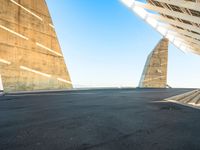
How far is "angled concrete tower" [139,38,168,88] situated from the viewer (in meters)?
50.9

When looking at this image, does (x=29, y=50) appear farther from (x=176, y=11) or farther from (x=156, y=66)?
(x=156, y=66)

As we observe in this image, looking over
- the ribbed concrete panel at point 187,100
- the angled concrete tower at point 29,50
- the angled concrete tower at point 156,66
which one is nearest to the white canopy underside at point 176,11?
the ribbed concrete panel at point 187,100

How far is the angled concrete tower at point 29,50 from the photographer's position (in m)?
23.3

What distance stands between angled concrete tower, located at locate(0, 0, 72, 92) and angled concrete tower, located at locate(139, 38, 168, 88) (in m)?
25.1

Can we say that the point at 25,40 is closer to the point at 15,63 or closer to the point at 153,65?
the point at 15,63

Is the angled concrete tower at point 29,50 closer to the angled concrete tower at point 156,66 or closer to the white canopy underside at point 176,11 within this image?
the white canopy underside at point 176,11

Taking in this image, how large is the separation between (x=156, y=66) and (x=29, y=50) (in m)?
32.6

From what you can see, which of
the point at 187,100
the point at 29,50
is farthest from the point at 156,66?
the point at 187,100

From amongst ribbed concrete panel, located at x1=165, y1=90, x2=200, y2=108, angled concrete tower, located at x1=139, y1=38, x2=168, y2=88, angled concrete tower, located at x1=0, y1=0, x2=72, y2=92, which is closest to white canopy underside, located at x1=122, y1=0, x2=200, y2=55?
ribbed concrete panel, located at x1=165, y1=90, x2=200, y2=108

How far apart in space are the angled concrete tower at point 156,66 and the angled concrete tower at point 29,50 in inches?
988

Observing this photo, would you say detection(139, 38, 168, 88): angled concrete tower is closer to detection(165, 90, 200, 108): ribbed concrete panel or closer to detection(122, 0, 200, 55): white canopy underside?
detection(122, 0, 200, 55): white canopy underside

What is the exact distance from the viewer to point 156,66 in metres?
51.1

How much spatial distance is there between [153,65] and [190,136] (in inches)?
1854

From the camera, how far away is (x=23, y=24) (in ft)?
83.1
